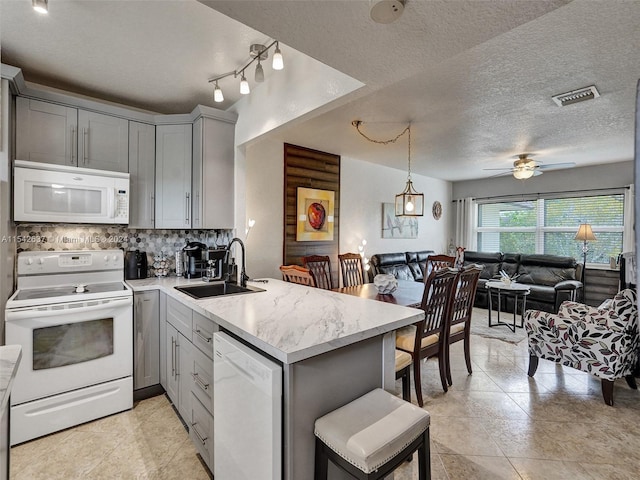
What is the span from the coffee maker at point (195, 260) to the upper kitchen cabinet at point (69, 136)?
899 mm

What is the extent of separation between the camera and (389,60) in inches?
57.0

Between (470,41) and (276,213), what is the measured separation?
2956mm

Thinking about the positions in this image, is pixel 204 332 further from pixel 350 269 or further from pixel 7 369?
pixel 350 269

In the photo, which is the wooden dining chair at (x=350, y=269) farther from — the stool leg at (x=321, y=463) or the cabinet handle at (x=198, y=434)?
the stool leg at (x=321, y=463)

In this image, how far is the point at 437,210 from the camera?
6961 millimetres

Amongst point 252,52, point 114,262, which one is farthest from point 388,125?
point 114,262

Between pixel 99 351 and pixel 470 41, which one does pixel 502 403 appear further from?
pixel 99 351

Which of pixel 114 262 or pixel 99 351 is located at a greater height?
pixel 114 262

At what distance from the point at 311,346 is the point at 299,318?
1.29 ft

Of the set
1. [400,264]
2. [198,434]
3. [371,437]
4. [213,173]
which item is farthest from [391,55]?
[400,264]

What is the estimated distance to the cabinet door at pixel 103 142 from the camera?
2545 mm

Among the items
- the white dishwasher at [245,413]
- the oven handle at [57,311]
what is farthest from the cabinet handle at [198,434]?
the oven handle at [57,311]

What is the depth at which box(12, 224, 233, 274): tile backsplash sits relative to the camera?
2491 millimetres

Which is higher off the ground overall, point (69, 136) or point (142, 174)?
point (69, 136)
